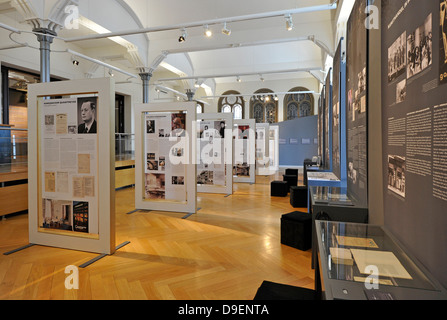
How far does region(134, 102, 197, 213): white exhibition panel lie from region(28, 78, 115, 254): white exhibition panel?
2176 millimetres

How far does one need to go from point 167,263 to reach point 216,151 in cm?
503

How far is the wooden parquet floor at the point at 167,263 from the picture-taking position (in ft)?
9.03

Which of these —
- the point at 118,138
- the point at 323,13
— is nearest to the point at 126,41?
the point at 118,138

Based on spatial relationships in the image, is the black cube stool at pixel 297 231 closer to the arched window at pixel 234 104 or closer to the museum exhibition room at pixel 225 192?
the museum exhibition room at pixel 225 192

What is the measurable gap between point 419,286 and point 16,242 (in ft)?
16.1

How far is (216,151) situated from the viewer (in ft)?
27.0

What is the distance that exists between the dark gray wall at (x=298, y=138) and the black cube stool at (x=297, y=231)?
13063 millimetres

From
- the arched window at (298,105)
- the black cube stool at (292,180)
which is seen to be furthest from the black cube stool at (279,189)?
the arched window at (298,105)

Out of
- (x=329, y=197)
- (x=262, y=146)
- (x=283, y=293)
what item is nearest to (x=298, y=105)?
(x=262, y=146)

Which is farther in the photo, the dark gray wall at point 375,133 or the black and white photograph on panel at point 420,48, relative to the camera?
the dark gray wall at point 375,133

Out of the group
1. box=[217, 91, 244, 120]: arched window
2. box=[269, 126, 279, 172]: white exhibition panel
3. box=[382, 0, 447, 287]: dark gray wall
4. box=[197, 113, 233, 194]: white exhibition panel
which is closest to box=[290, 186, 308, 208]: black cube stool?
box=[197, 113, 233, 194]: white exhibition panel

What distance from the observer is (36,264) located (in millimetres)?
3400

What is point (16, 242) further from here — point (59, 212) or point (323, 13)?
point (323, 13)

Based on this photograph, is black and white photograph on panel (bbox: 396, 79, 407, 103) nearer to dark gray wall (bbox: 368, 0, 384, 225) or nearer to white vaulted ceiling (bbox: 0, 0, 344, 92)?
dark gray wall (bbox: 368, 0, 384, 225)
